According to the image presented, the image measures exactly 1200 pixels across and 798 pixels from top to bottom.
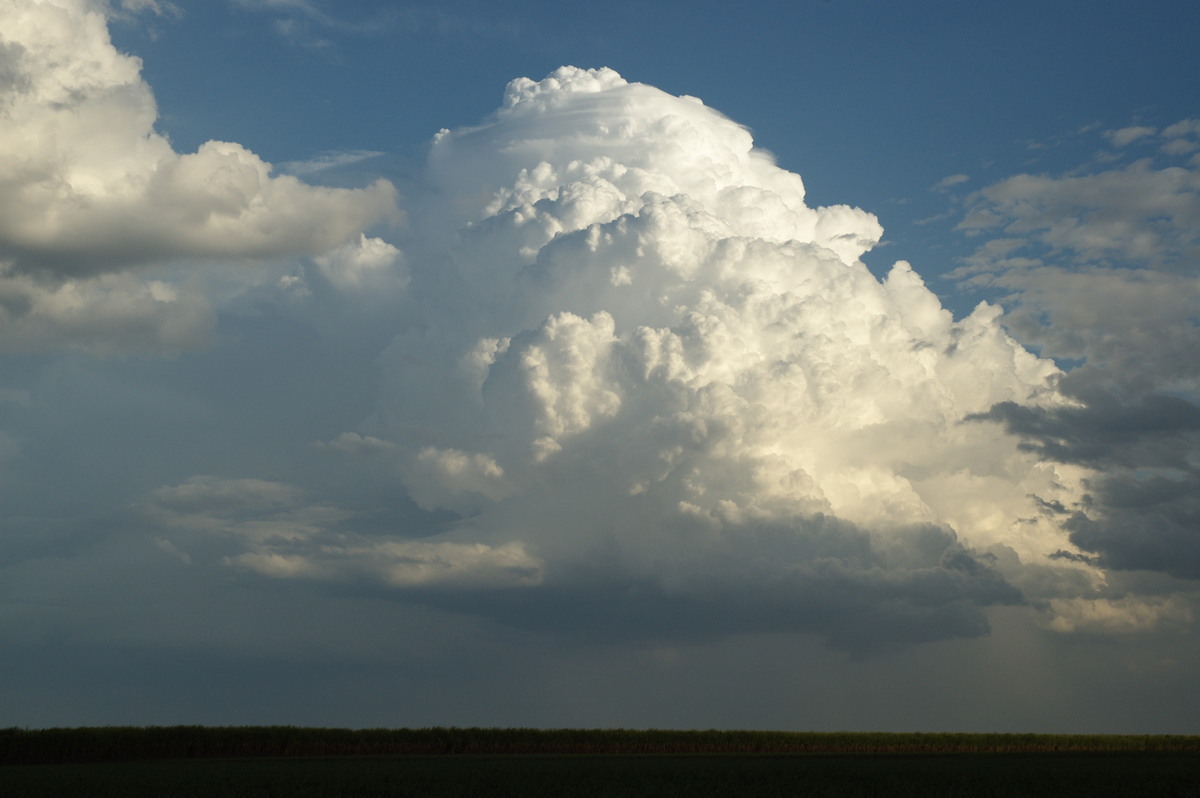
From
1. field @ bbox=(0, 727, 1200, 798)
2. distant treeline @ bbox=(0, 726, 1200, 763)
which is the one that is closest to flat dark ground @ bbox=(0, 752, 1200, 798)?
field @ bbox=(0, 727, 1200, 798)

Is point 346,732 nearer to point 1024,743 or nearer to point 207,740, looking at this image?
point 207,740

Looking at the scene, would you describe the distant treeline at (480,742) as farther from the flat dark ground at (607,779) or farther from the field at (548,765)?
the flat dark ground at (607,779)

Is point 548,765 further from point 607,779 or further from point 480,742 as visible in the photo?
point 480,742

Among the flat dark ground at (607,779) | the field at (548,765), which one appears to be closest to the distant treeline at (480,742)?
the field at (548,765)

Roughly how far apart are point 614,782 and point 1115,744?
74911mm

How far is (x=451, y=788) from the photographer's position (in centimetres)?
5212

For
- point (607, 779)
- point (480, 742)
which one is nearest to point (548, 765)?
point (607, 779)

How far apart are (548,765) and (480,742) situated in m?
28.5

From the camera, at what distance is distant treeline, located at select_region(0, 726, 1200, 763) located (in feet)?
271

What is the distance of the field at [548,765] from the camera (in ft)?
169

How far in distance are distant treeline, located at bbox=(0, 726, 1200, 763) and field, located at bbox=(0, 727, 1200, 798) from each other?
0.40 feet

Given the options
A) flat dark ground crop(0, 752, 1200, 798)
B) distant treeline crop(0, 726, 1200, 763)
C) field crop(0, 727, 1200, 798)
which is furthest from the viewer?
distant treeline crop(0, 726, 1200, 763)

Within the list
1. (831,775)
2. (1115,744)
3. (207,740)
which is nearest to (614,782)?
(831,775)

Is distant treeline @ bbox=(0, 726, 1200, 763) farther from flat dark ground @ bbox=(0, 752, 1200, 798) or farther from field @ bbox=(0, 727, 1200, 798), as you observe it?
flat dark ground @ bbox=(0, 752, 1200, 798)
